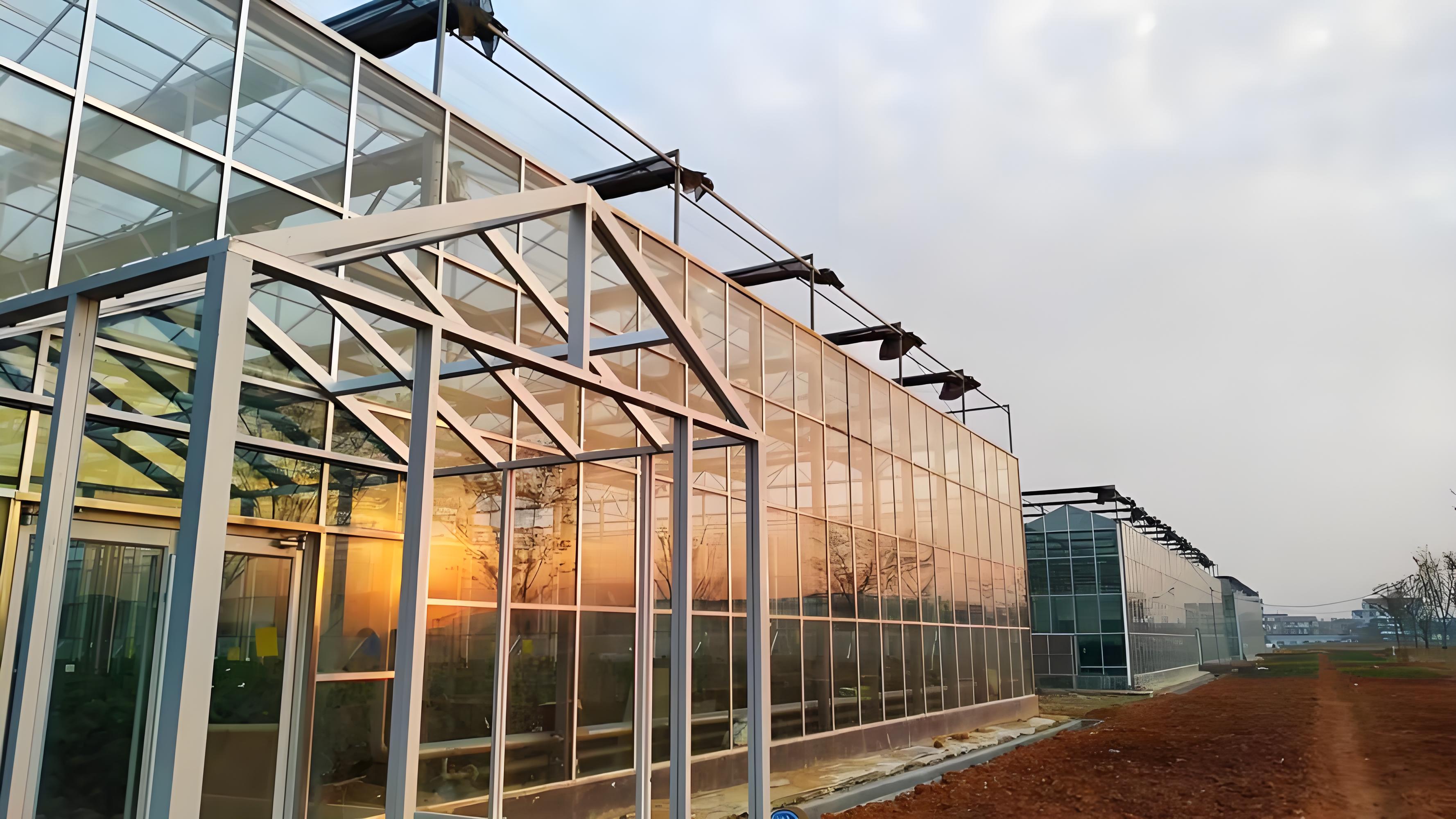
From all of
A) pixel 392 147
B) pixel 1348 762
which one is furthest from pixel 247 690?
pixel 1348 762

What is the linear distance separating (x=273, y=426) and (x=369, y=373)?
3.84 feet

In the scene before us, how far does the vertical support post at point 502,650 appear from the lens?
752 cm

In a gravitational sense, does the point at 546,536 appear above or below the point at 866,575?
above

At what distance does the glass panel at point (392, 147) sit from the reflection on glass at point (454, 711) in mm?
3944

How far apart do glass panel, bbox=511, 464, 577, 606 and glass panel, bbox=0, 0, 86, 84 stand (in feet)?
17.4

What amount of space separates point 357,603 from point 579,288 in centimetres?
423

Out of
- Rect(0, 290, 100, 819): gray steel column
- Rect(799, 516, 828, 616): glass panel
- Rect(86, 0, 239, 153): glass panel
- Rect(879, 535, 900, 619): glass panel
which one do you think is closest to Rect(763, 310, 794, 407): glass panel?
Rect(799, 516, 828, 616): glass panel

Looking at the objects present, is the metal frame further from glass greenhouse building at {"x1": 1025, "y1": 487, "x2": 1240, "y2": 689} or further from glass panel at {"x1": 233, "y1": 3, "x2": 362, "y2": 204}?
glass greenhouse building at {"x1": 1025, "y1": 487, "x2": 1240, "y2": 689}

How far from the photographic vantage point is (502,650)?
769 centimetres

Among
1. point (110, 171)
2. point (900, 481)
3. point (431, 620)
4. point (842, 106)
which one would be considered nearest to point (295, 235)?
point (110, 171)

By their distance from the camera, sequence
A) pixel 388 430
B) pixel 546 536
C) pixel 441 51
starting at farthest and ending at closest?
1. pixel 546 536
2. pixel 441 51
3. pixel 388 430

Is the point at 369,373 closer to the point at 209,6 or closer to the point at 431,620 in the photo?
the point at 431,620

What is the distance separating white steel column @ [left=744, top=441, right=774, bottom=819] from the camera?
6656 millimetres

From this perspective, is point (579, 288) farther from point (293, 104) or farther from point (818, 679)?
point (818, 679)
